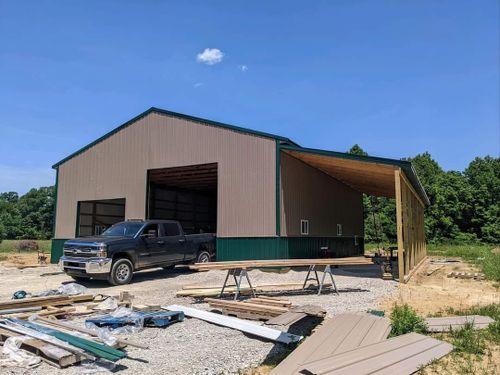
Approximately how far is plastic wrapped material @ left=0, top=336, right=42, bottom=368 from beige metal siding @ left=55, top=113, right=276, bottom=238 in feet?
37.1

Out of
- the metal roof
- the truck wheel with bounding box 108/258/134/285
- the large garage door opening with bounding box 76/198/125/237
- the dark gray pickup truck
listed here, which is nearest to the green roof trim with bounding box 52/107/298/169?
the metal roof

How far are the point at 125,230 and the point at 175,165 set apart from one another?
19.5 ft

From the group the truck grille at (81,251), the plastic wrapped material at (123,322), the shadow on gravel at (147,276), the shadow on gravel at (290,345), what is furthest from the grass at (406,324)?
the shadow on gravel at (147,276)

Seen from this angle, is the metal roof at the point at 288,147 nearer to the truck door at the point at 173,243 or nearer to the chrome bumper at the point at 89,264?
the truck door at the point at 173,243

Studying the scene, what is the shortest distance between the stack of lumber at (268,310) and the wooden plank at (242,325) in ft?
0.93

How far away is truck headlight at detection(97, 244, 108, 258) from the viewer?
40.3ft

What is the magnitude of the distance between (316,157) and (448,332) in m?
10.6

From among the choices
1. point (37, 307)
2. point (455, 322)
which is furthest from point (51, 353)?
point (455, 322)

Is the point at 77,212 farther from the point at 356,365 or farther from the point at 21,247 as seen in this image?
the point at 356,365

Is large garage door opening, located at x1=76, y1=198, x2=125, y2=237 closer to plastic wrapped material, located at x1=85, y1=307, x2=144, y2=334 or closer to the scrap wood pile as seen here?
the scrap wood pile

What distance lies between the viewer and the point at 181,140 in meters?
19.3

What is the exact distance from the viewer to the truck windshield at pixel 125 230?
1382 cm

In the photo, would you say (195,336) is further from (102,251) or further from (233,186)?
(233,186)

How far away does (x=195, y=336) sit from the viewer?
6891 millimetres
